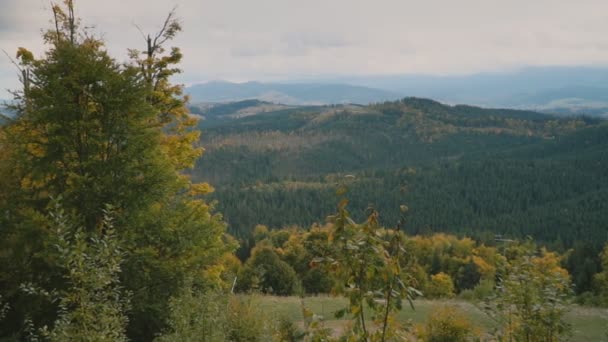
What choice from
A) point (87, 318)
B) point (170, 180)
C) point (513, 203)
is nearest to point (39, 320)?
point (170, 180)

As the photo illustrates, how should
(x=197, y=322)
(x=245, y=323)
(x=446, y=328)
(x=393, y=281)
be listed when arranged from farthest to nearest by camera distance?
(x=446, y=328), (x=245, y=323), (x=197, y=322), (x=393, y=281)

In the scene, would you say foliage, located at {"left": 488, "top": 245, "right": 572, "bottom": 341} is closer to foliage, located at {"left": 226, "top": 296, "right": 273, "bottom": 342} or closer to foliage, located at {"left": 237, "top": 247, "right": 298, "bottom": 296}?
foliage, located at {"left": 226, "top": 296, "right": 273, "bottom": 342}

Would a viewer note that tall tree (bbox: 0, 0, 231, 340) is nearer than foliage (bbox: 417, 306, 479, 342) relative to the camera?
Yes

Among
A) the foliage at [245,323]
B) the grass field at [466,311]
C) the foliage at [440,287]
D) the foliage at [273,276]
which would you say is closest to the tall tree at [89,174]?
the foliage at [245,323]

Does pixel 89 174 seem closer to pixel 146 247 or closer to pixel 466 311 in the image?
pixel 146 247

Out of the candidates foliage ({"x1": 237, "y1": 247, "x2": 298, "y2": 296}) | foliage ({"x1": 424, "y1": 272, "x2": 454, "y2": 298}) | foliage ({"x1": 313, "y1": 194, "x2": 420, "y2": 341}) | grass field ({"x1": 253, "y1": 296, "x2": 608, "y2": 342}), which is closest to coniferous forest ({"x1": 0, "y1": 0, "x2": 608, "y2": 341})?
foliage ({"x1": 313, "y1": 194, "x2": 420, "y2": 341})

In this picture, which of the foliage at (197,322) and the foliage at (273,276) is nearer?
the foliage at (197,322)

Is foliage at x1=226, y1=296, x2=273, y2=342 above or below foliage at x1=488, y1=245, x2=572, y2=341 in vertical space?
below

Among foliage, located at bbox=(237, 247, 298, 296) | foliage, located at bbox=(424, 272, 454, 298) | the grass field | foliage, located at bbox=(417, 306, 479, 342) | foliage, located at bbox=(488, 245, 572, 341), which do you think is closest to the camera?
foliage, located at bbox=(488, 245, 572, 341)

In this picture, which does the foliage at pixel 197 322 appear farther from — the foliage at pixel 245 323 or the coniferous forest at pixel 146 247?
the foliage at pixel 245 323

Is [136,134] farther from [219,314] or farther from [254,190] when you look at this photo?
[254,190]

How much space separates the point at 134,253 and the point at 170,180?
2.44m

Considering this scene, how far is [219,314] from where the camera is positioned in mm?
9227

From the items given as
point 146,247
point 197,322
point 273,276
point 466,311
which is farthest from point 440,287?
point 197,322
